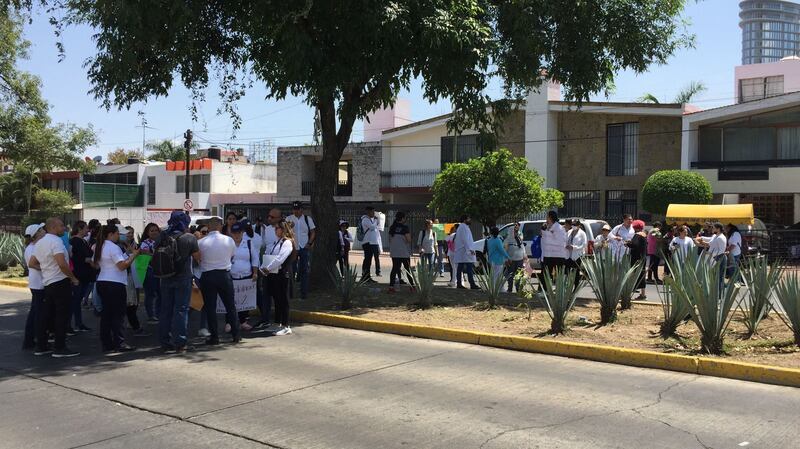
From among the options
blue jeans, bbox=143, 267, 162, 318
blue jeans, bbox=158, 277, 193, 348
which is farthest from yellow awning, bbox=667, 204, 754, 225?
blue jeans, bbox=158, 277, 193, 348

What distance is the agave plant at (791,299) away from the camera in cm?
789

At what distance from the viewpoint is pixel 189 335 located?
1005cm

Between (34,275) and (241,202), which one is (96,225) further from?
(241,202)

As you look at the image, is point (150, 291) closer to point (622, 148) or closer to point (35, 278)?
point (35, 278)

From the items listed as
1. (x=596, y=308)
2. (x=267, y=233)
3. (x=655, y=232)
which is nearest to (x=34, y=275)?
(x=267, y=233)

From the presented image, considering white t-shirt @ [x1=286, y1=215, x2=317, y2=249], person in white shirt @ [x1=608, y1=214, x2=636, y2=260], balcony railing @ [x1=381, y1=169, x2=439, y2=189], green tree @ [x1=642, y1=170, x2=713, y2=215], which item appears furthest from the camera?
balcony railing @ [x1=381, y1=169, x2=439, y2=189]

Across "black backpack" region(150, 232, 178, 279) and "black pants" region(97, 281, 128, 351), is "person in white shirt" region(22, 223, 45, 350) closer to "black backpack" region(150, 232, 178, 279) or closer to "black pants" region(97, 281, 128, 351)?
"black pants" region(97, 281, 128, 351)

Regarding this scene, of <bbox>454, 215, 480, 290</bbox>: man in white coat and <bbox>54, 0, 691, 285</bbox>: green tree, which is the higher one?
<bbox>54, 0, 691, 285</bbox>: green tree

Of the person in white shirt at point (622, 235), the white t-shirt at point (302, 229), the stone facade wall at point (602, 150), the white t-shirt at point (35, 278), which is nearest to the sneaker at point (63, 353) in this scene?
the white t-shirt at point (35, 278)

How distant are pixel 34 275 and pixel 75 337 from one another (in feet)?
5.62

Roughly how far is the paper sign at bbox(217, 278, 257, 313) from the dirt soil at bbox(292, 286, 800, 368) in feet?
6.00

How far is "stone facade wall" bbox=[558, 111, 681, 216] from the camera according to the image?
30500mm

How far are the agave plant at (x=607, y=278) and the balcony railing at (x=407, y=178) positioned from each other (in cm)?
2817

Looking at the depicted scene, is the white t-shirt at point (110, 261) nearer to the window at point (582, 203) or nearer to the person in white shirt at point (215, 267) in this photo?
the person in white shirt at point (215, 267)
